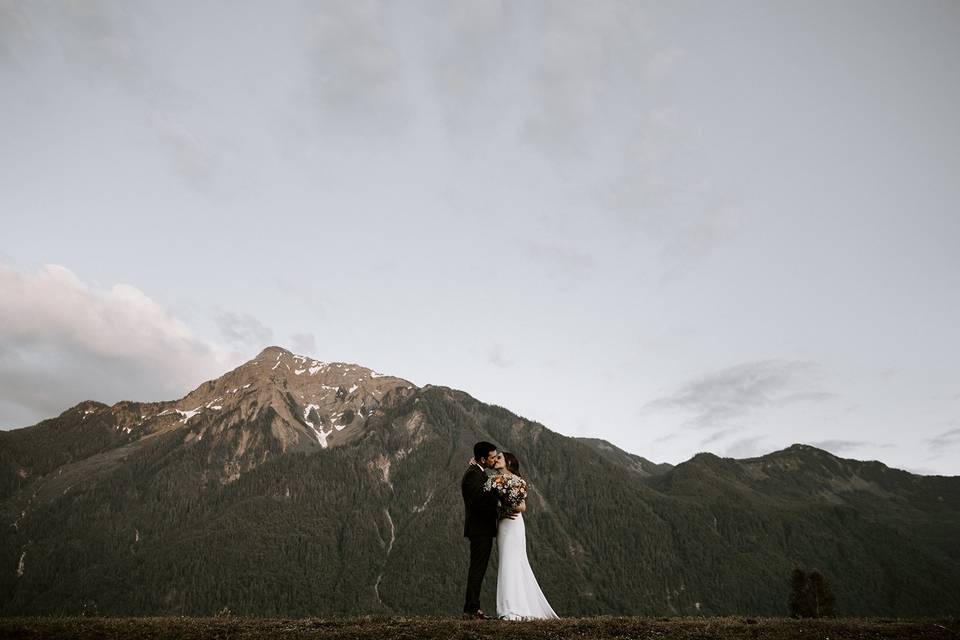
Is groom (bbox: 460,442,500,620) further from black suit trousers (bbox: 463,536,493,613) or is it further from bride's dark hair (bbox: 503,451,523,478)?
bride's dark hair (bbox: 503,451,523,478)

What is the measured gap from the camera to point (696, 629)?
14.2m

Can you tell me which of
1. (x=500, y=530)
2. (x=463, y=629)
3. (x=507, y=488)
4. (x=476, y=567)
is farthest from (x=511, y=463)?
(x=463, y=629)

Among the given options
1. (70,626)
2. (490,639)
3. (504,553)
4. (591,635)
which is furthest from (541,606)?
(70,626)

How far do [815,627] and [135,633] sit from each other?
17304 millimetres

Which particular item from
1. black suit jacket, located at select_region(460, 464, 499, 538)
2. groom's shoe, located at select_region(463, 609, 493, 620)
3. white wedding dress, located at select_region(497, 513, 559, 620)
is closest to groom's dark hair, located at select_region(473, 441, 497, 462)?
black suit jacket, located at select_region(460, 464, 499, 538)

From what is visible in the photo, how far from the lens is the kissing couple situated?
615 inches

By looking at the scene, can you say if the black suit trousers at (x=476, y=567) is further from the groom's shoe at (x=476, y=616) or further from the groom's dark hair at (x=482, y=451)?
the groom's dark hair at (x=482, y=451)

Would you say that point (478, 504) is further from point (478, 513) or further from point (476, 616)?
point (476, 616)

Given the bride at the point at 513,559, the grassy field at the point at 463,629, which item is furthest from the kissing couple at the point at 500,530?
the grassy field at the point at 463,629

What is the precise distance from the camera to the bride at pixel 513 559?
1572 cm

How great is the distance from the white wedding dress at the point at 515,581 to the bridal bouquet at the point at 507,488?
1.01 meters

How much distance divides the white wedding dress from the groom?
540 millimetres

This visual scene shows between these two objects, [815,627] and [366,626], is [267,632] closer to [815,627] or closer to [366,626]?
[366,626]

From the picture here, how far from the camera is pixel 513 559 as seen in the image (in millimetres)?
16453
